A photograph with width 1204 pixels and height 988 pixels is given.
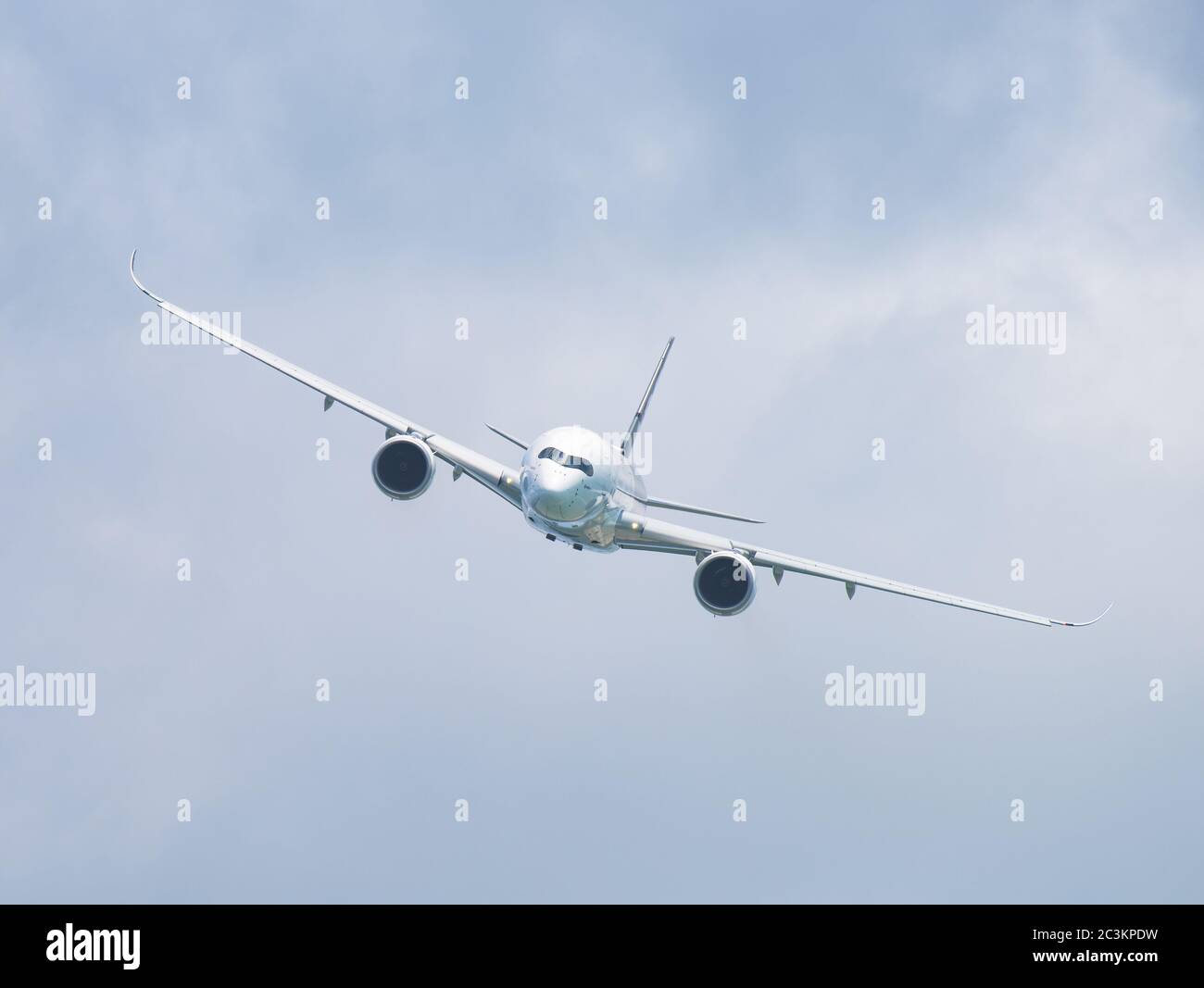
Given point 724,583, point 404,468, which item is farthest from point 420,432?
point 724,583

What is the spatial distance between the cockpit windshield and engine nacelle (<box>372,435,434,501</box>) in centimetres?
547

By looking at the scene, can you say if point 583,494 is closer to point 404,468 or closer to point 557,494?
point 557,494

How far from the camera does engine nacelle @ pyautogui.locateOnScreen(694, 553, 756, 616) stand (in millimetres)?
61938

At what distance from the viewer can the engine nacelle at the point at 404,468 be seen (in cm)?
6197

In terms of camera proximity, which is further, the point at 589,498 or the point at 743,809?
the point at 743,809

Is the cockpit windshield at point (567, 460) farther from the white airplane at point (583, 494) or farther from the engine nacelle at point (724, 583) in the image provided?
the engine nacelle at point (724, 583)

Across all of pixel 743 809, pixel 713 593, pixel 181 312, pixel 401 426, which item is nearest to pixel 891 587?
pixel 713 593

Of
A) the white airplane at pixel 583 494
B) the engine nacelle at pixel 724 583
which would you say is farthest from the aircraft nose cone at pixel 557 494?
the engine nacelle at pixel 724 583

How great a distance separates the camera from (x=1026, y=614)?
63.5m

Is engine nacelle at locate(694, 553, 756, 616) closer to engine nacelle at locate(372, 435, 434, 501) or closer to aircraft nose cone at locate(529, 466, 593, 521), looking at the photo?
aircraft nose cone at locate(529, 466, 593, 521)

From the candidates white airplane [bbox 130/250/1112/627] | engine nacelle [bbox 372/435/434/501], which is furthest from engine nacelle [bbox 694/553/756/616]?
engine nacelle [bbox 372/435/434/501]

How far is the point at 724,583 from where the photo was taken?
62094mm

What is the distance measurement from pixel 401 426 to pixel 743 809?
72.3ft

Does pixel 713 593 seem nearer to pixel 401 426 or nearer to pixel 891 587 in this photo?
pixel 891 587
